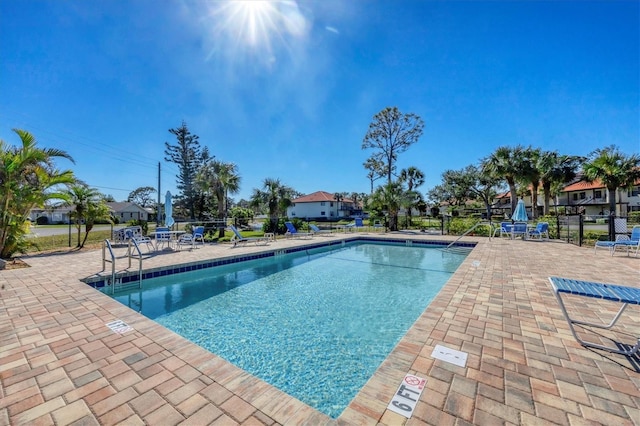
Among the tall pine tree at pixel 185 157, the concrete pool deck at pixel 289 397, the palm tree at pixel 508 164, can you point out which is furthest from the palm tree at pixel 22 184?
the palm tree at pixel 508 164

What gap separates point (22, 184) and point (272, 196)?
14287 mm

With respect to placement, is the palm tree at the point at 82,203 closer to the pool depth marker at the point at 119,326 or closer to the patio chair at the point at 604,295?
the pool depth marker at the point at 119,326

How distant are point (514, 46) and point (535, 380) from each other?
1071 cm

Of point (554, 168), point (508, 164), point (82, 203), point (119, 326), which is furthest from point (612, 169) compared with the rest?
point (82, 203)

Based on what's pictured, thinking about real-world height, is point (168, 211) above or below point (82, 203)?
below

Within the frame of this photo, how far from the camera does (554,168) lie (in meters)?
25.5

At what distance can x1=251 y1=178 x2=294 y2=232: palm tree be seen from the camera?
2078 centimetres

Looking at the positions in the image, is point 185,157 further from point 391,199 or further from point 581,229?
point 581,229

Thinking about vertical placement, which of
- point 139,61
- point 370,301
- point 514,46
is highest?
point 139,61

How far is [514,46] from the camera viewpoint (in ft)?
28.6

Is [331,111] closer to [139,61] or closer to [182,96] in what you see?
[182,96]

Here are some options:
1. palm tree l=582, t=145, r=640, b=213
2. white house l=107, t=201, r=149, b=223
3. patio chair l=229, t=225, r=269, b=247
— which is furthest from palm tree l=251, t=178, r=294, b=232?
white house l=107, t=201, r=149, b=223

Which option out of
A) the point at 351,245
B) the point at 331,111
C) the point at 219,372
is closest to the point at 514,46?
the point at 331,111

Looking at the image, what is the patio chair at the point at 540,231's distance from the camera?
36.3 ft
